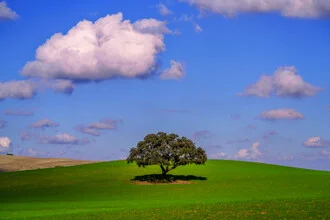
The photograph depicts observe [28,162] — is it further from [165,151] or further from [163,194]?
[163,194]

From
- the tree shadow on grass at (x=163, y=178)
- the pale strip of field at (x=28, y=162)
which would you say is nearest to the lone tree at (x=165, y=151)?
the tree shadow on grass at (x=163, y=178)

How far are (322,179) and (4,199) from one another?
49.4 meters

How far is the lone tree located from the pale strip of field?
159 feet

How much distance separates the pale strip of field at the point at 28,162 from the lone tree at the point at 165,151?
48398mm

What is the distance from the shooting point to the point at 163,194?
61.7 metres

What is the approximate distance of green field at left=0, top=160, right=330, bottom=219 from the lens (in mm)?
37312

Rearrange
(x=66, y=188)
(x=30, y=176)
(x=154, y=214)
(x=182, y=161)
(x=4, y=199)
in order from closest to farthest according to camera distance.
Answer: (x=154, y=214) → (x=4, y=199) → (x=66, y=188) → (x=182, y=161) → (x=30, y=176)

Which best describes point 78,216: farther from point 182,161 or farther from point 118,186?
point 182,161

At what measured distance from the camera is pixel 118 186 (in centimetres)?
7169

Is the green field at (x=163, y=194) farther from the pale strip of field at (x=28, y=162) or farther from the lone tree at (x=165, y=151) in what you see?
the pale strip of field at (x=28, y=162)

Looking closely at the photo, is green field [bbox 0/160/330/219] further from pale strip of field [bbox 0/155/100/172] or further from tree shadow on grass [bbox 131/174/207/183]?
pale strip of field [bbox 0/155/100/172]

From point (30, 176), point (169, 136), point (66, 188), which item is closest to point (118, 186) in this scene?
point (66, 188)

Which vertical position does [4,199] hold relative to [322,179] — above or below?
below

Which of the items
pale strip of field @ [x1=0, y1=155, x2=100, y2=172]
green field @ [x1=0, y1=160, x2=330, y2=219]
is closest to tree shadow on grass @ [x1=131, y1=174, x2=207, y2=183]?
green field @ [x1=0, y1=160, x2=330, y2=219]
